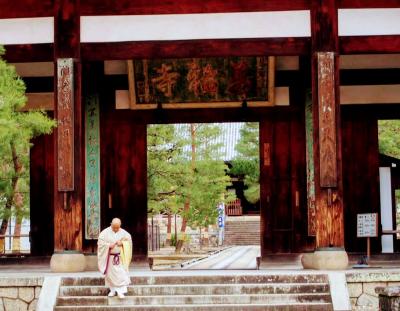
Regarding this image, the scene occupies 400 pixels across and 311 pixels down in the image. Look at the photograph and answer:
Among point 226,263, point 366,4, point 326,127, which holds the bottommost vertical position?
point 226,263

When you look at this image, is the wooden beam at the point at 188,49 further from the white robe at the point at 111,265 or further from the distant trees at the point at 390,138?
the distant trees at the point at 390,138

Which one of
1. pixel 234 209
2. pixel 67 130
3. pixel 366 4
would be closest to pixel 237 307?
pixel 67 130

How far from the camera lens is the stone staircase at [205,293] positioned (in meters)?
11.8

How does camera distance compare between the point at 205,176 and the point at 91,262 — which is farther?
the point at 205,176

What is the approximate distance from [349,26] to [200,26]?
99.3 inches

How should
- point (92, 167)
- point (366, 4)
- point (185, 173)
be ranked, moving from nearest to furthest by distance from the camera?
1. point (366, 4)
2. point (92, 167)
3. point (185, 173)

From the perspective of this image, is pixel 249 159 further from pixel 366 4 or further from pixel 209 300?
pixel 209 300

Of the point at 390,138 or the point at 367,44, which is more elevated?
the point at 367,44

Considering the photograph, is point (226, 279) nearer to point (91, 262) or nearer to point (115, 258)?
point (115, 258)

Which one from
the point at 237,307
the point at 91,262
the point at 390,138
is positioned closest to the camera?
the point at 237,307

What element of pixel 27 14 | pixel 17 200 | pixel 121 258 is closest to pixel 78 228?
pixel 121 258

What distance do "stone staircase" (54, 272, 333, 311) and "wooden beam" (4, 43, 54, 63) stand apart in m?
3.99

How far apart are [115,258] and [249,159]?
30235 millimetres

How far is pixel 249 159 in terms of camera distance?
138 ft
